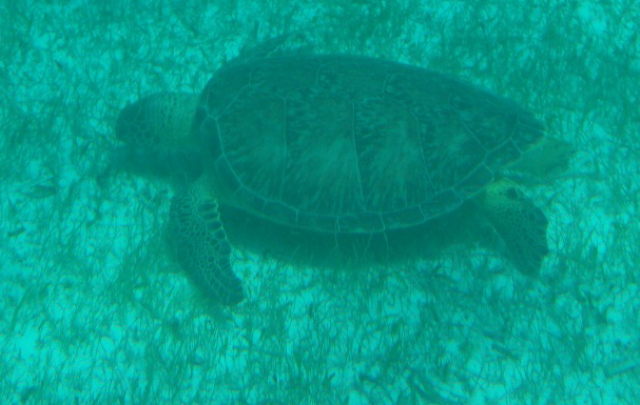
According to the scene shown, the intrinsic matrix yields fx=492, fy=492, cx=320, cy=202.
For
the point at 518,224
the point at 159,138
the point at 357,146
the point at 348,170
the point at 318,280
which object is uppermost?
the point at 357,146

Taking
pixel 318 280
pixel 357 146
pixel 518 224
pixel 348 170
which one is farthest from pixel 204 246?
pixel 518 224

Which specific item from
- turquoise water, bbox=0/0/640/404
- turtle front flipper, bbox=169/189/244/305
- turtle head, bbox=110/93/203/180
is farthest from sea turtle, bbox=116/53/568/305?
turtle head, bbox=110/93/203/180

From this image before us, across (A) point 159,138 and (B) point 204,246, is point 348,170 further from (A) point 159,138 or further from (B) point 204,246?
(A) point 159,138

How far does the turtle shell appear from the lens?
3100mm

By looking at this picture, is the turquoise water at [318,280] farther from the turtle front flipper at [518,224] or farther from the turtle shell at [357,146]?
the turtle shell at [357,146]

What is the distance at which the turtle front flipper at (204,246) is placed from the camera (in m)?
3.07

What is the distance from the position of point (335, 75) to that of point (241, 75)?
69 centimetres

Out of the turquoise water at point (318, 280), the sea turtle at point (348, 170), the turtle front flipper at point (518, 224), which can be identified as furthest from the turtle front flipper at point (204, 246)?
the turtle front flipper at point (518, 224)

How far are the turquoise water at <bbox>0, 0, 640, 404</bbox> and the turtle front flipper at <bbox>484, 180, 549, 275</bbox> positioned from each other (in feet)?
0.40

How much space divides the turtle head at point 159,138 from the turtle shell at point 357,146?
46 cm

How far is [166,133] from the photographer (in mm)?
3750

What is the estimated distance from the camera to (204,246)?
319 cm

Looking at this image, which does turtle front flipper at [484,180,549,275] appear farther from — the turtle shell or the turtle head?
the turtle head

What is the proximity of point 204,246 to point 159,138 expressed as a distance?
42.1 inches
